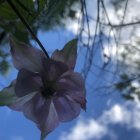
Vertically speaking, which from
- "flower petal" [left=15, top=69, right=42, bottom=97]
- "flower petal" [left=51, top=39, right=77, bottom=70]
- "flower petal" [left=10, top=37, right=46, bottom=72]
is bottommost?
"flower petal" [left=15, top=69, right=42, bottom=97]

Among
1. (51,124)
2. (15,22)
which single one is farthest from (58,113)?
(15,22)

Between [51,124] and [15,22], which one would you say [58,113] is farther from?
[15,22]

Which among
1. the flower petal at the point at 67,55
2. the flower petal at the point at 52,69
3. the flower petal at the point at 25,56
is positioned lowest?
the flower petal at the point at 25,56

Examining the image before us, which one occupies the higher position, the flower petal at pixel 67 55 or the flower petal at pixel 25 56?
the flower petal at pixel 67 55

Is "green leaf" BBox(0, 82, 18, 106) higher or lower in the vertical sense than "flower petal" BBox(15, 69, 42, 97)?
lower

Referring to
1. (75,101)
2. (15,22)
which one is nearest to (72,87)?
(75,101)

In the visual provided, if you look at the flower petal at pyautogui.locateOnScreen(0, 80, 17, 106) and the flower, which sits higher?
the flower
